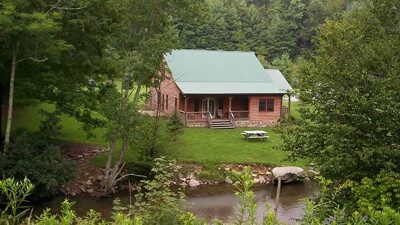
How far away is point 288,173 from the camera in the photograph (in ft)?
79.7

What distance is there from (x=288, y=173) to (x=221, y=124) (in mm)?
11195

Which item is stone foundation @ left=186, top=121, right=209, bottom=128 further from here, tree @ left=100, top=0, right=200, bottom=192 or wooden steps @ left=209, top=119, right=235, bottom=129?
tree @ left=100, top=0, right=200, bottom=192

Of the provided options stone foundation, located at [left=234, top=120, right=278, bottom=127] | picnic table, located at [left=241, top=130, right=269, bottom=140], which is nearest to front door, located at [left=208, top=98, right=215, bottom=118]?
stone foundation, located at [left=234, top=120, right=278, bottom=127]

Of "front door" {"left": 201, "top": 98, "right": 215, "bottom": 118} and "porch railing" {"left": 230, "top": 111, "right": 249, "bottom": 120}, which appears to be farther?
"porch railing" {"left": 230, "top": 111, "right": 249, "bottom": 120}

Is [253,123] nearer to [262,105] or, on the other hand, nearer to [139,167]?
[262,105]

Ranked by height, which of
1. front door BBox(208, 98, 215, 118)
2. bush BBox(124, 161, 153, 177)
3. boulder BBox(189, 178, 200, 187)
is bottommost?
boulder BBox(189, 178, 200, 187)

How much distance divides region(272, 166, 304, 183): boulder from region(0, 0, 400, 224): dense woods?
582 centimetres

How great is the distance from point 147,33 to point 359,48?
37.8 feet

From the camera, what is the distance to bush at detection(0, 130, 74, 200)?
18.0 m

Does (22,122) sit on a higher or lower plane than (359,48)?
lower

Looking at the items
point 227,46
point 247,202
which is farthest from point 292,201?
point 227,46

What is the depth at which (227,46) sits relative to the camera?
64.6 meters

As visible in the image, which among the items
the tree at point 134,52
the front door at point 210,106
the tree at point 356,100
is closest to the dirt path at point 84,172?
the tree at point 134,52

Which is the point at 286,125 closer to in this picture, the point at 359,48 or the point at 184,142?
the point at 359,48
